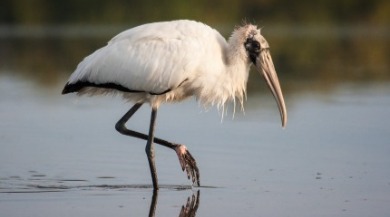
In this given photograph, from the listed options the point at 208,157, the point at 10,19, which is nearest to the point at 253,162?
the point at 208,157

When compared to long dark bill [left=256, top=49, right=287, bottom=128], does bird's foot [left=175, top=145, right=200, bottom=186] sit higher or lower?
lower

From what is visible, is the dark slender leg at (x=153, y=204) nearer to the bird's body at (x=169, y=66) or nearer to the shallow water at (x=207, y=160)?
the shallow water at (x=207, y=160)

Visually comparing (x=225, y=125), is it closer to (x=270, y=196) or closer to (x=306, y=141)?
(x=306, y=141)

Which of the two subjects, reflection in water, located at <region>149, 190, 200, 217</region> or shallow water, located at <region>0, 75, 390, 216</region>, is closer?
reflection in water, located at <region>149, 190, 200, 217</region>

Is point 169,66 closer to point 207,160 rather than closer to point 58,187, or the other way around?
point 58,187

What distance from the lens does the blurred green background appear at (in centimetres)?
2206

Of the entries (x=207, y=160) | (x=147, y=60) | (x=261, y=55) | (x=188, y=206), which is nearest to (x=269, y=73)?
(x=261, y=55)

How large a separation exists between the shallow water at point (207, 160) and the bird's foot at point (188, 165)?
125mm

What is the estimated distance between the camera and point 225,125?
13508mm

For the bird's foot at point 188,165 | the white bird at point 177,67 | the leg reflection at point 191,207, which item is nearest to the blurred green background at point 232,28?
the white bird at point 177,67

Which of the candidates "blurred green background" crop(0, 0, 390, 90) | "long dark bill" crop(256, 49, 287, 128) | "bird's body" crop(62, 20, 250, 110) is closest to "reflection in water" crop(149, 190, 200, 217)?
"bird's body" crop(62, 20, 250, 110)

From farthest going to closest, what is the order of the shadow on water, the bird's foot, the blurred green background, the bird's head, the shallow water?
the blurred green background, the bird's head, the bird's foot, the shadow on water, the shallow water

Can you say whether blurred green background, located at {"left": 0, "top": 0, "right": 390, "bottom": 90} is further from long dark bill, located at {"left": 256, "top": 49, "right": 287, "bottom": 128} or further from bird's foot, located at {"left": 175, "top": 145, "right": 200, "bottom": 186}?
bird's foot, located at {"left": 175, "top": 145, "right": 200, "bottom": 186}

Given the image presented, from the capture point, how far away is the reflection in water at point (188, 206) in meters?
8.35
